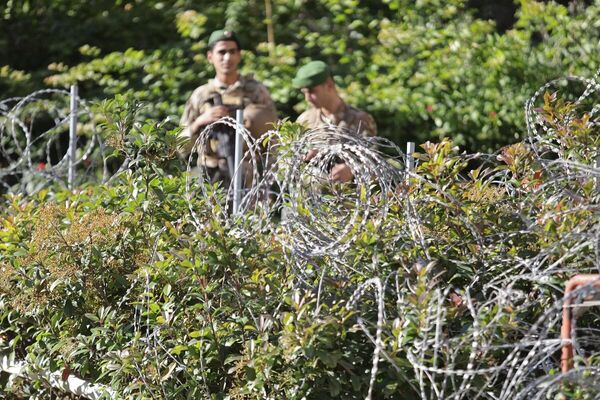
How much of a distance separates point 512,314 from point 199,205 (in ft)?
5.44

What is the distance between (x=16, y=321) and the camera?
14.5 ft

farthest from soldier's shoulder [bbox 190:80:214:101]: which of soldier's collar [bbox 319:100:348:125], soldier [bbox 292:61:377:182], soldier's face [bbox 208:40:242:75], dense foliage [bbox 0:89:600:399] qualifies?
dense foliage [bbox 0:89:600:399]

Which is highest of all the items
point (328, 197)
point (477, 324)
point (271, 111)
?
point (477, 324)

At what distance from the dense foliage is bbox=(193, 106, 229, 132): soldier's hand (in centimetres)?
248

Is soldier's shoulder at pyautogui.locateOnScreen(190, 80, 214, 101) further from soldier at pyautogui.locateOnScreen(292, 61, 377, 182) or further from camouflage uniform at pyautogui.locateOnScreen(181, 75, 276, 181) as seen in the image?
soldier at pyautogui.locateOnScreen(292, 61, 377, 182)

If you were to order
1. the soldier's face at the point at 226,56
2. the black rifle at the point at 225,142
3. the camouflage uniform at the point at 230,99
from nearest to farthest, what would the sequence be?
the black rifle at the point at 225,142, the camouflage uniform at the point at 230,99, the soldier's face at the point at 226,56

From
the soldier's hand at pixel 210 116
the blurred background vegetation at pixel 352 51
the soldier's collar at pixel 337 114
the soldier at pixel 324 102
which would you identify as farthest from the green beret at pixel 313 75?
the blurred background vegetation at pixel 352 51

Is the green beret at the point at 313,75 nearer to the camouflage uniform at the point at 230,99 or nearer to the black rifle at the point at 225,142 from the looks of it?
the camouflage uniform at the point at 230,99

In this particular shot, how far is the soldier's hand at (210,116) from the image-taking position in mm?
7160

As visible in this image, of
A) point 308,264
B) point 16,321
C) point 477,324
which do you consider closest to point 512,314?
point 477,324

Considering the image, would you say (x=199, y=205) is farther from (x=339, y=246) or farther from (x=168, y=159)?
(x=339, y=246)

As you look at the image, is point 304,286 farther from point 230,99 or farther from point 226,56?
point 226,56

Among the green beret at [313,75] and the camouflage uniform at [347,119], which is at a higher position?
the green beret at [313,75]

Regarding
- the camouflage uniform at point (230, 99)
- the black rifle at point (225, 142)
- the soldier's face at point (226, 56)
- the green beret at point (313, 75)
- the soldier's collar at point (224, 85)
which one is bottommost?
the black rifle at point (225, 142)
